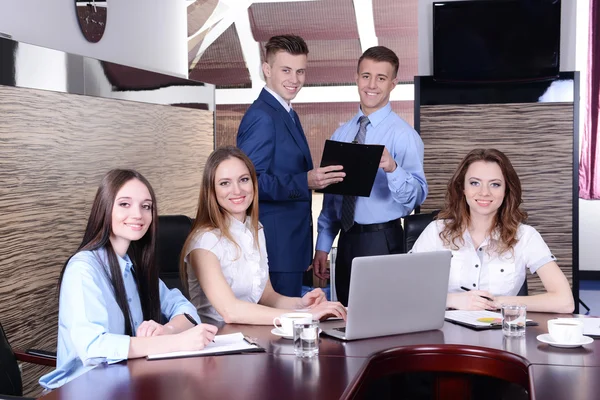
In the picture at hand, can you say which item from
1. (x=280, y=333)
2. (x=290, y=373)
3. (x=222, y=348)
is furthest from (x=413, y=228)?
(x=290, y=373)

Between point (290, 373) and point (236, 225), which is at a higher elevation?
point (236, 225)

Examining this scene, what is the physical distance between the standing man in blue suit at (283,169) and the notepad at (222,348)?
45.3 inches

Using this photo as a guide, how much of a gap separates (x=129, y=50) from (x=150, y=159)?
2.17 ft

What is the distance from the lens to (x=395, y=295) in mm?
2184

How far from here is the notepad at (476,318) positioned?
2324 millimetres

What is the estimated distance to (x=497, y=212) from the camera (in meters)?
2.91

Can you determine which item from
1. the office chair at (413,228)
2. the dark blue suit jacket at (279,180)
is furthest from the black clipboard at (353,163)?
the office chair at (413,228)

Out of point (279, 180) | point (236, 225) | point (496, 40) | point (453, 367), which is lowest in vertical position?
point (453, 367)

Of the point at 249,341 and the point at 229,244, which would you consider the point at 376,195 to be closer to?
the point at 229,244

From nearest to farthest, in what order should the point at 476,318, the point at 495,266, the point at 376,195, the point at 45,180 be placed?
the point at 476,318, the point at 495,266, the point at 45,180, the point at 376,195

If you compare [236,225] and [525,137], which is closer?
[236,225]

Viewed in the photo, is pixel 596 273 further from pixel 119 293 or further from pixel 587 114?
pixel 119 293

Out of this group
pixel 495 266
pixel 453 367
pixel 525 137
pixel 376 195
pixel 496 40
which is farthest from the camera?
pixel 525 137

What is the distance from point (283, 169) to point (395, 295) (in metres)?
1.32
